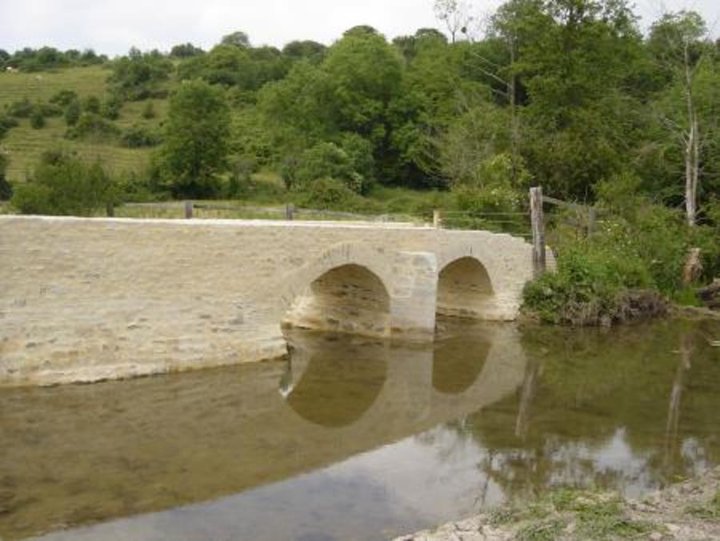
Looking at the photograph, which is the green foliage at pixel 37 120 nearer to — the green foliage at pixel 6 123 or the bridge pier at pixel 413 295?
the green foliage at pixel 6 123

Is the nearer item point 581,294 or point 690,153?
point 581,294

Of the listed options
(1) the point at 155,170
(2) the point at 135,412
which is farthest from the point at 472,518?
(1) the point at 155,170

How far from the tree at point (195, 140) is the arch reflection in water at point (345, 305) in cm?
1532

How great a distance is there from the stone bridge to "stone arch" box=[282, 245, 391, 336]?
0.03 meters

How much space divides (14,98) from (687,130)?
36.3m

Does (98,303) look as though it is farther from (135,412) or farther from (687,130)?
(687,130)

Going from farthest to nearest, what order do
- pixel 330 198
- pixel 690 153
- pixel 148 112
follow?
pixel 148 112 < pixel 330 198 < pixel 690 153

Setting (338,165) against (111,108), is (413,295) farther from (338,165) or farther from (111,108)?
(111,108)

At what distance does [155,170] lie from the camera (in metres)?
30.5

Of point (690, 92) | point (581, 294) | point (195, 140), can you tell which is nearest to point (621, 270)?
point (581, 294)

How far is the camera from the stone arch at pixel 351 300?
13.9m

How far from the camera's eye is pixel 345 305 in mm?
15281

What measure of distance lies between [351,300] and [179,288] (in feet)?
15.1

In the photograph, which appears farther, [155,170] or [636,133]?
[155,170]
